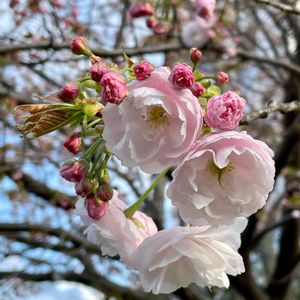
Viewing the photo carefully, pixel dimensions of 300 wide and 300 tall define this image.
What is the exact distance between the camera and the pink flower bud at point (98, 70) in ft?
3.12

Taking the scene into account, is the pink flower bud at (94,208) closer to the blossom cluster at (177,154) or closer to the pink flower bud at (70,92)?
the blossom cluster at (177,154)

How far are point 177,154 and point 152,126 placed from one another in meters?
0.09

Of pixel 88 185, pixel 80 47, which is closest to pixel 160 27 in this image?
pixel 80 47

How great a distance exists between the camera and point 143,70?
0.91 meters

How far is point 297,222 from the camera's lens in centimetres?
454

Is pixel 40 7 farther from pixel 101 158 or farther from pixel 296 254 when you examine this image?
pixel 296 254

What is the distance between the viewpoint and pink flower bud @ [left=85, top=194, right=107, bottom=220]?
1.10 metres

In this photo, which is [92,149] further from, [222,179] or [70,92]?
[222,179]

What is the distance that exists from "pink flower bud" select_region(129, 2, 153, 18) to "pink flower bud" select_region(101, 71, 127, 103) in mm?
1976

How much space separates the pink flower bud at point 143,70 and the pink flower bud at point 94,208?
0.32 metres

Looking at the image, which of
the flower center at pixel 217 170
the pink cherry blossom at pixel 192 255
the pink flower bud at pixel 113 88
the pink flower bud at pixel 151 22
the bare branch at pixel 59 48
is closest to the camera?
the pink flower bud at pixel 113 88

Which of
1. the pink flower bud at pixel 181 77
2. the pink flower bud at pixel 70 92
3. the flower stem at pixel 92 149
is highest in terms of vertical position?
the pink flower bud at pixel 181 77

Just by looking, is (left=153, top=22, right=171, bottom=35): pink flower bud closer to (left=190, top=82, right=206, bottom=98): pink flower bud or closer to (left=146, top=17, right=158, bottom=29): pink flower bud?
(left=146, top=17, right=158, bottom=29): pink flower bud

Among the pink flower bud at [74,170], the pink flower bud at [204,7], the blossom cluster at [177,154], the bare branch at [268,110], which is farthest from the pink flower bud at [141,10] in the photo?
the pink flower bud at [74,170]
